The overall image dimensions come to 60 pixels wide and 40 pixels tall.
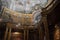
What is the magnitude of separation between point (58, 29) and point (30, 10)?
28.7ft

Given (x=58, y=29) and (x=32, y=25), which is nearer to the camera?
(x=58, y=29)

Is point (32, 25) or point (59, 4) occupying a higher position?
point (59, 4)

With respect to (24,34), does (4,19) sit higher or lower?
higher

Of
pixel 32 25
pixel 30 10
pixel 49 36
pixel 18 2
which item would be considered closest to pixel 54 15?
pixel 49 36

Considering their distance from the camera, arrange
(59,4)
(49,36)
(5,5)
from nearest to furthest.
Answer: (59,4) < (49,36) < (5,5)

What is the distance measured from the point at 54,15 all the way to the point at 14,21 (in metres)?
7.91

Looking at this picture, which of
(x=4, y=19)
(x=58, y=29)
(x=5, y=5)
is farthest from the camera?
(x=5, y=5)

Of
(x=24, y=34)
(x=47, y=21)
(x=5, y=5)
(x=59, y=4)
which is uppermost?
(x=5, y=5)

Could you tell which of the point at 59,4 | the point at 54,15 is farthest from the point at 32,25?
the point at 59,4

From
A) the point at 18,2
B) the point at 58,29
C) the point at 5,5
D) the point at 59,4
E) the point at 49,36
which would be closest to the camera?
the point at 59,4

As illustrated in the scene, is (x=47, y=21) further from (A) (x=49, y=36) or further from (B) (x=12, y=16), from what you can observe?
(B) (x=12, y=16)

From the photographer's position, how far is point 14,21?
17.2 meters

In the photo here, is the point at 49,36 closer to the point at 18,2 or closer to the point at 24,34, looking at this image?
the point at 24,34

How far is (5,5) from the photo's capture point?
1772cm
